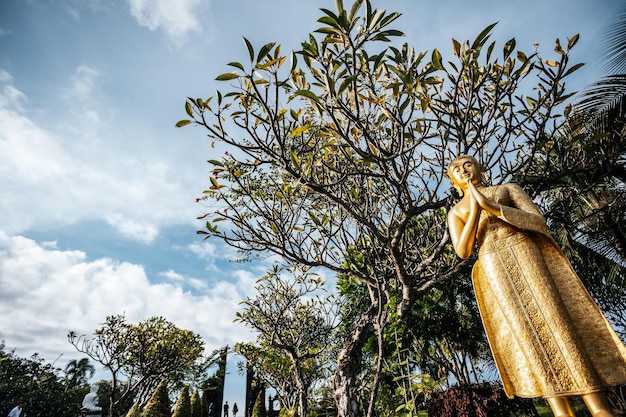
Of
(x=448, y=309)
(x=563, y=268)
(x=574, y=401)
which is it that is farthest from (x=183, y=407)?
(x=574, y=401)

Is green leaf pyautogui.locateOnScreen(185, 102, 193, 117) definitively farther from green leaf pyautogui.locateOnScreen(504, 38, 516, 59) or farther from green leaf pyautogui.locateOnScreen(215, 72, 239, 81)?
green leaf pyautogui.locateOnScreen(504, 38, 516, 59)

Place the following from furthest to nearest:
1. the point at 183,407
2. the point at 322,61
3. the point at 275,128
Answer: the point at 183,407
the point at 275,128
the point at 322,61

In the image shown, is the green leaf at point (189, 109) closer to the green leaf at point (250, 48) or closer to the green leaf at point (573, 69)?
the green leaf at point (250, 48)

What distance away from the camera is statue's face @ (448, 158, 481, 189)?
290 cm

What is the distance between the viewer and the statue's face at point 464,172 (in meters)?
2.90

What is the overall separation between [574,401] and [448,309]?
8554 millimetres

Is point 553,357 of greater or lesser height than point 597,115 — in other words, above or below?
below

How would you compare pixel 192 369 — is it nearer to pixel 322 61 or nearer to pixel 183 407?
pixel 183 407

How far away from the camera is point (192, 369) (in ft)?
68.5

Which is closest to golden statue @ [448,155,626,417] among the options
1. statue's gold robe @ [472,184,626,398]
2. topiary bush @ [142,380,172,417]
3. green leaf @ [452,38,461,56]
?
statue's gold robe @ [472,184,626,398]

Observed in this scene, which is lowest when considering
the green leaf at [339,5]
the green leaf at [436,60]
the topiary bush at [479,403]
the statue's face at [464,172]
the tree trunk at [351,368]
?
the topiary bush at [479,403]

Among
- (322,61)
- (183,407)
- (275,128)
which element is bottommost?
(183,407)

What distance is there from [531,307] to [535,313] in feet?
0.15

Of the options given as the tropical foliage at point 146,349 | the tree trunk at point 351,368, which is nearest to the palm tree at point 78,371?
the tropical foliage at point 146,349
